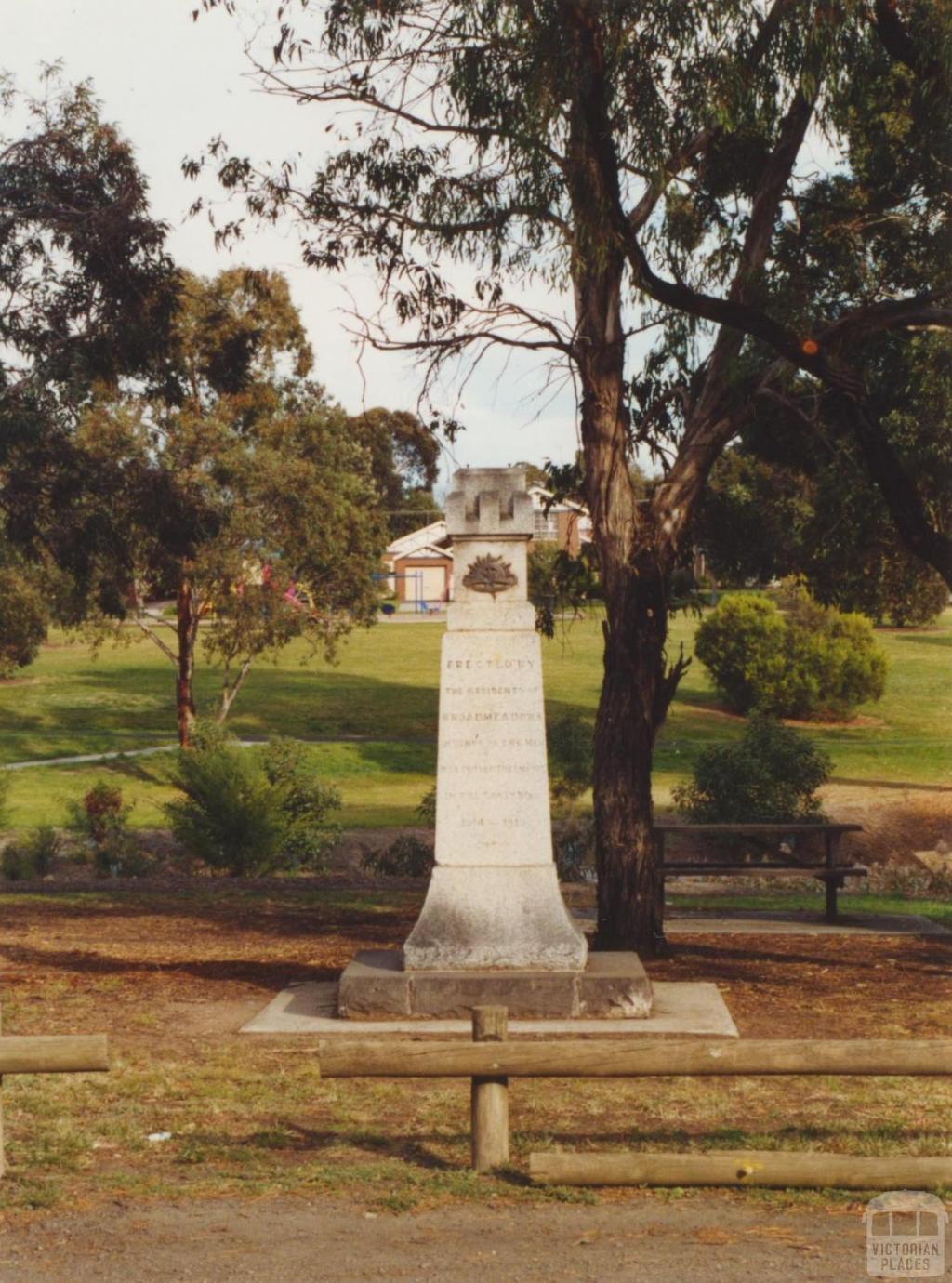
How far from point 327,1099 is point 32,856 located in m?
14.2

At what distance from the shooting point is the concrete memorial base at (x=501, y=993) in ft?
31.8

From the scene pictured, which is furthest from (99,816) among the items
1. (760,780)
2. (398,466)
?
(398,466)

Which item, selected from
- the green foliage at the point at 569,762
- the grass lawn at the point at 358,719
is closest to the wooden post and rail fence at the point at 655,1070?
the green foliage at the point at 569,762

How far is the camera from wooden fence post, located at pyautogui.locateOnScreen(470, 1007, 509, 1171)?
6.74 metres

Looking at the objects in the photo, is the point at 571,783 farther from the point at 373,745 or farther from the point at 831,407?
the point at 373,745

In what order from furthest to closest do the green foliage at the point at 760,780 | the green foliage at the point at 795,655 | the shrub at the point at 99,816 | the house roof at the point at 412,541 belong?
the house roof at the point at 412,541 < the green foliage at the point at 795,655 < the shrub at the point at 99,816 < the green foliage at the point at 760,780

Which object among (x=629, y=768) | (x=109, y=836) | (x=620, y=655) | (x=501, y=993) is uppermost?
(x=620, y=655)

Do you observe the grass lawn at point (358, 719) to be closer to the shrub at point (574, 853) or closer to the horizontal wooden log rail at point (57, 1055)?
the shrub at point (574, 853)

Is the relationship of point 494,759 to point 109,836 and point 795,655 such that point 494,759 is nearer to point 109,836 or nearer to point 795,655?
point 109,836

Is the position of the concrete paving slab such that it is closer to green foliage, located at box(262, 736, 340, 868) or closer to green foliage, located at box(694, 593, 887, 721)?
green foliage, located at box(262, 736, 340, 868)

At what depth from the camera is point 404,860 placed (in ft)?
70.1

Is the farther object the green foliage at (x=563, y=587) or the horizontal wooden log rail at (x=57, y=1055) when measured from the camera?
the green foliage at (x=563, y=587)

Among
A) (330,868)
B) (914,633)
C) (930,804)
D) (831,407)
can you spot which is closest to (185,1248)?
(831,407)

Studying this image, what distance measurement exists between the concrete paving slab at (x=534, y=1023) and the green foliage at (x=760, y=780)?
462 inches
